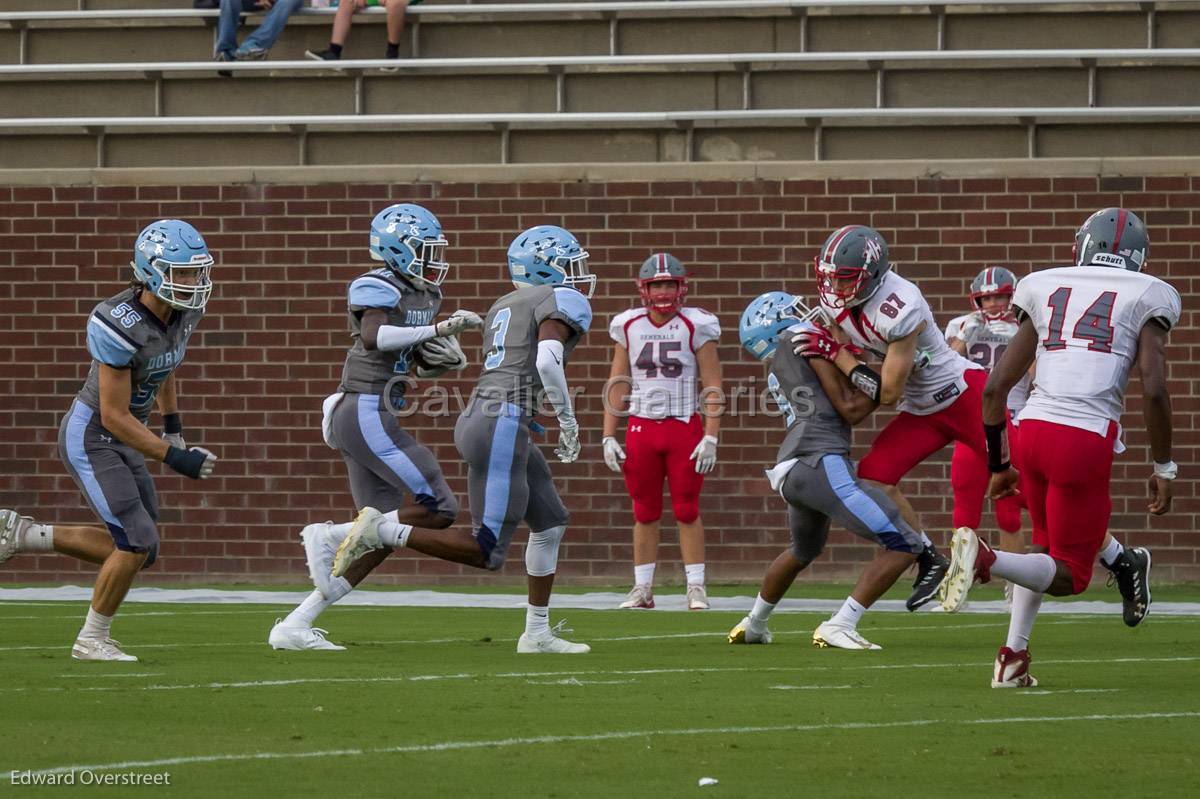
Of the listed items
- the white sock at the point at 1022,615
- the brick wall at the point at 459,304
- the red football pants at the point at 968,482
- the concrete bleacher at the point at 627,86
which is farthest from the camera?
the concrete bleacher at the point at 627,86

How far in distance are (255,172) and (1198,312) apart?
6.65 metres

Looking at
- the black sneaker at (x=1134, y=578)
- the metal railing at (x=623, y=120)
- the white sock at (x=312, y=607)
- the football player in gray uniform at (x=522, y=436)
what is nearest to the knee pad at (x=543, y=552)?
the football player in gray uniform at (x=522, y=436)

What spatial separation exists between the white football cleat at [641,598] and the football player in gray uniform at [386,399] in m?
2.97

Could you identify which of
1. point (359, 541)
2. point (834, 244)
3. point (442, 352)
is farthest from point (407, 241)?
point (834, 244)

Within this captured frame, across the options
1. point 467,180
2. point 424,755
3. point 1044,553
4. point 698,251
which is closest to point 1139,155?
point 698,251

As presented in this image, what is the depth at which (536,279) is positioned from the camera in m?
8.02

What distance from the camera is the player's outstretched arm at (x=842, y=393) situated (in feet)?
25.3

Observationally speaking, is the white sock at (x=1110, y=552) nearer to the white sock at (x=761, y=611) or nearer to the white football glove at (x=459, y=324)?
the white sock at (x=761, y=611)


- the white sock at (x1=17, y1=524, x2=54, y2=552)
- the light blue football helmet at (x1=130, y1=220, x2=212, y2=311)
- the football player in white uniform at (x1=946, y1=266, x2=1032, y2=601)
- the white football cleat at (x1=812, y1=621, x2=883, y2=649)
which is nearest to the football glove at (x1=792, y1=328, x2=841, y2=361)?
the white football cleat at (x1=812, y1=621, x2=883, y2=649)

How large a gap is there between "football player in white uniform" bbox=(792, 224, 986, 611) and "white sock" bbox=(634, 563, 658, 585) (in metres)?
2.79

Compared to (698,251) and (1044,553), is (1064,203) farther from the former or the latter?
(1044,553)

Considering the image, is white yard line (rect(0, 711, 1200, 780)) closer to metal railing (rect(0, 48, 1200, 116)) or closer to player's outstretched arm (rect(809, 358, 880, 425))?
player's outstretched arm (rect(809, 358, 880, 425))

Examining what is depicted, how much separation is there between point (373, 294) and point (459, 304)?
4.72 m

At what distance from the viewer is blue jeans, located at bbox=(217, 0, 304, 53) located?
1380 centimetres
